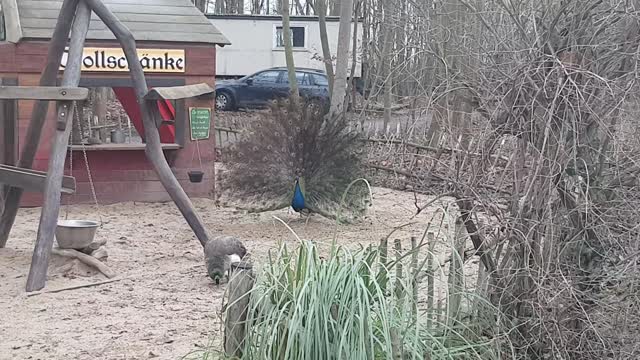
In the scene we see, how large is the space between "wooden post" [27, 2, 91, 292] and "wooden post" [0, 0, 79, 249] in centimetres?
15

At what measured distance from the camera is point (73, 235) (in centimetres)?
721

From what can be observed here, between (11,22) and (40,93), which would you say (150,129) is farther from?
(11,22)

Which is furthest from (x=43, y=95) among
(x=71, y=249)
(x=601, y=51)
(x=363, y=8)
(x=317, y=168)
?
(x=363, y=8)

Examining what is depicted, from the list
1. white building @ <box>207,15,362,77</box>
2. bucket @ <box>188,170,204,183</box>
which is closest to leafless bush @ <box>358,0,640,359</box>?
bucket @ <box>188,170,204,183</box>

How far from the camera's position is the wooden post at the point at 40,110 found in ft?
23.6

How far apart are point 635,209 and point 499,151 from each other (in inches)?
26.2

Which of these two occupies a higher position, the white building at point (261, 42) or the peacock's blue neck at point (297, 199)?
the white building at point (261, 42)

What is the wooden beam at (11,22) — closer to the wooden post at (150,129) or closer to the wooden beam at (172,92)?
the wooden post at (150,129)

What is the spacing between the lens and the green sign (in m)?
10.9

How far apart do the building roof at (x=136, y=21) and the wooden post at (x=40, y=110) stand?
2.98 meters

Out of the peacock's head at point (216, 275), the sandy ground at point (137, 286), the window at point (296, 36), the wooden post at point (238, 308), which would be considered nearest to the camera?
the wooden post at point (238, 308)

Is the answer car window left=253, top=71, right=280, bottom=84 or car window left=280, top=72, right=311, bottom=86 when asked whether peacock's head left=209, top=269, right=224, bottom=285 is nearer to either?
car window left=280, top=72, right=311, bottom=86

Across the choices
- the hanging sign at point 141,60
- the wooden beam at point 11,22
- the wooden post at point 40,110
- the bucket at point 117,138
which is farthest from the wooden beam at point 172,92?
the bucket at point 117,138

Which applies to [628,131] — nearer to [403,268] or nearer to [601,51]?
[601,51]
